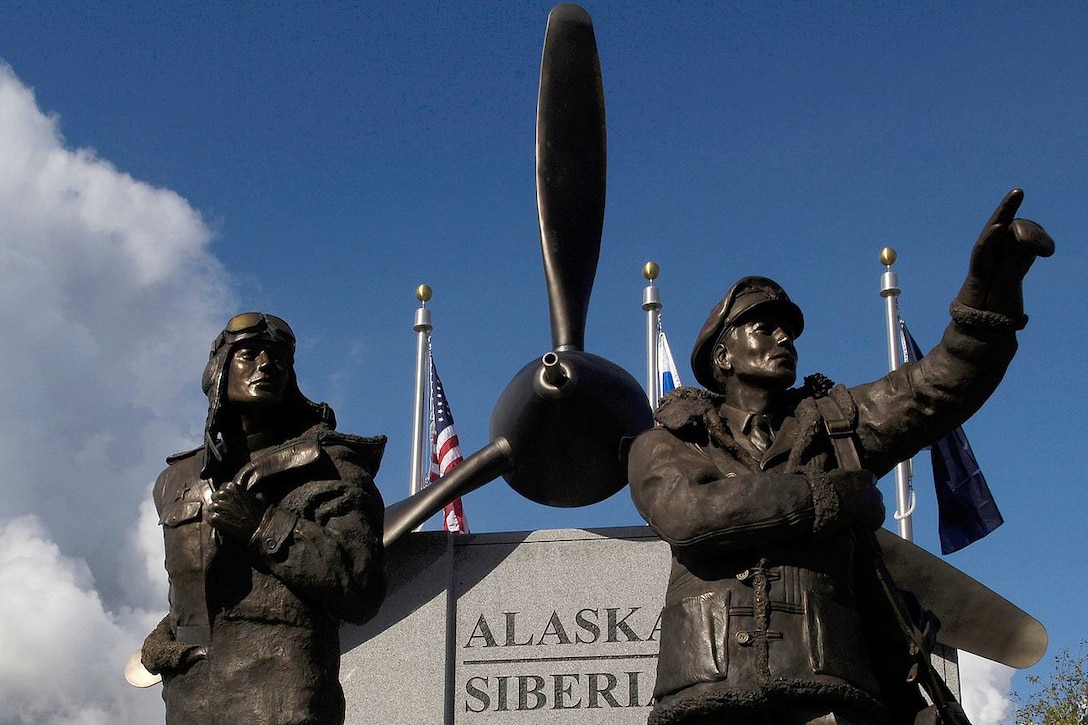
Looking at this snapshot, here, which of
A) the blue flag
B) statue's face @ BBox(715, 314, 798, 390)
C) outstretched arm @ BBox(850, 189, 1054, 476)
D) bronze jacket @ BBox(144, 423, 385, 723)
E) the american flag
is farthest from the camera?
the american flag

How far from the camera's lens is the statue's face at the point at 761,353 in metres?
3.98

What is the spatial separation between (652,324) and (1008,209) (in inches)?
445

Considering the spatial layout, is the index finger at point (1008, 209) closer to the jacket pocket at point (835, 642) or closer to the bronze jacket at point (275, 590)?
the jacket pocket at point (835, 642)

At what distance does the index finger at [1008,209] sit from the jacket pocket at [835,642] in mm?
1086

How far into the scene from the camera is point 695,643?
3.58 m

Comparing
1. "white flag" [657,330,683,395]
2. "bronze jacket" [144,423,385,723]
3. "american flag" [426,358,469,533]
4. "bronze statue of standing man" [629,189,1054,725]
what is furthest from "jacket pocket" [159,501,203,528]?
"white flag" [657,330,683,395]

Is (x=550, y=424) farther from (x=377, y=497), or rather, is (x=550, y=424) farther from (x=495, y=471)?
(x=377, y=497)

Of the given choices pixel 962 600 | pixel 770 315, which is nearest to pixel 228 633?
pixel 770 315

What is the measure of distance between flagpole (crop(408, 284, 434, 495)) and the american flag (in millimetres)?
145

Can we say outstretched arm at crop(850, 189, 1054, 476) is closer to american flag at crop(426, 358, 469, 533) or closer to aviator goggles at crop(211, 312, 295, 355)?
aviator goggles at crop(211, 312, 295, 355)

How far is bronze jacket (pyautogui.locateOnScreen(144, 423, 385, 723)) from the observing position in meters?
3.82

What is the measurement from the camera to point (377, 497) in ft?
13.8

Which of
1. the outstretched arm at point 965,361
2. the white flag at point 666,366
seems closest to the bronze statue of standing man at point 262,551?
the outstretched arm at point 965,361

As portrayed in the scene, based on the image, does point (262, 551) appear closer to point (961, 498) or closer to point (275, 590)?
point (275, 590)
